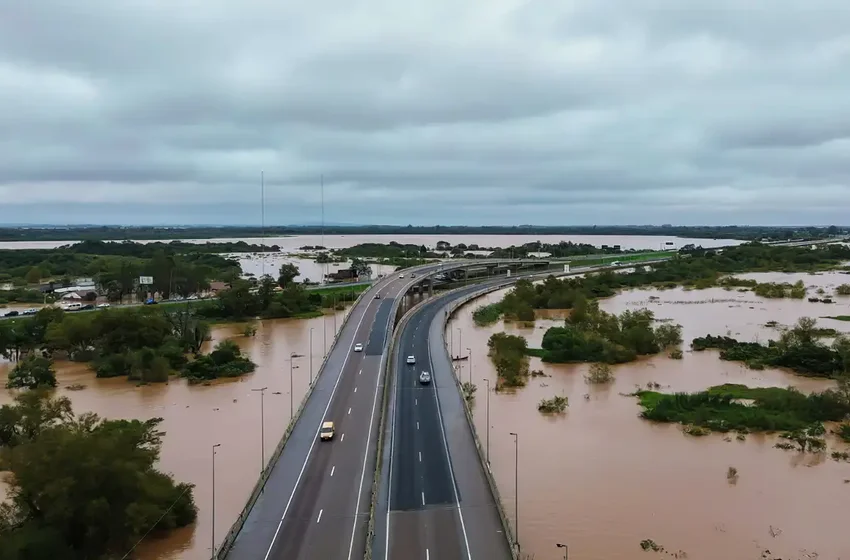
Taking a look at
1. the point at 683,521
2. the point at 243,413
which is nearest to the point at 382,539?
the point at 683,521

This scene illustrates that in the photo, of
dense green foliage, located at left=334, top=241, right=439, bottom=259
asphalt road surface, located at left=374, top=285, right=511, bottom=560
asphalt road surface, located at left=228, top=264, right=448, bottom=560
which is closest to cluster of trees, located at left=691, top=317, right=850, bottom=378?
asphalt road surface, located at left=374, top=285, right=511, bottom=560

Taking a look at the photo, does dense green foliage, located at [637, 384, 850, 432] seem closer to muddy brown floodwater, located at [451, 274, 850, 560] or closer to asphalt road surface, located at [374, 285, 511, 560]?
muddy brown floodwater, located at [451, 274, 850, 560]

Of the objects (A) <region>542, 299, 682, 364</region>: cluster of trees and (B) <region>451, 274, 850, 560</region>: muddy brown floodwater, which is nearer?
(B) <region>451, 274, 850, 560</region>: muddy brown floodwater

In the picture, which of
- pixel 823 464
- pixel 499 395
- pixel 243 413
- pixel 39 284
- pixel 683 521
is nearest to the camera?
pixel 683 521

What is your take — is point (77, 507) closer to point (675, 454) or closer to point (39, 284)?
point (675, 454)

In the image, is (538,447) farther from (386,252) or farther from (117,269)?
(386,252)

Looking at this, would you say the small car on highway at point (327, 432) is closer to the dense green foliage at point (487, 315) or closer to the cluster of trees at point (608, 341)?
the cluster of trees at point (608, 341)

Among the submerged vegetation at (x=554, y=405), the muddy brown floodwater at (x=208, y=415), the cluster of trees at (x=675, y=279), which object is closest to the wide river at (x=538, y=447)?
the muddy brown floodwater at (x=208, y=415)

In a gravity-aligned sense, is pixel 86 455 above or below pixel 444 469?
above
